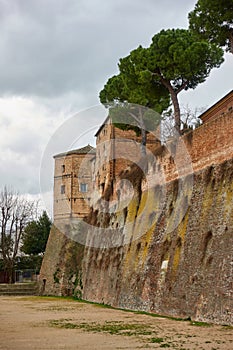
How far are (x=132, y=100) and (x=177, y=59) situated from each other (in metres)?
6.57

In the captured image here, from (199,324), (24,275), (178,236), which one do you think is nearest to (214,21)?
(178,236)

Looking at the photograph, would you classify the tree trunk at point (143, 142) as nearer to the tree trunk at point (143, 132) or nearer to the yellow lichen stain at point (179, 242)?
the tree trunk at point (143, 132)

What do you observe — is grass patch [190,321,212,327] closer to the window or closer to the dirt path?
the dirt path

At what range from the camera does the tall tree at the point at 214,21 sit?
2350 centimetres

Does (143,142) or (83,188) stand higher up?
(143,142)

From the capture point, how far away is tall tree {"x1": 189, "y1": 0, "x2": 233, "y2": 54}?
2350 centimetres

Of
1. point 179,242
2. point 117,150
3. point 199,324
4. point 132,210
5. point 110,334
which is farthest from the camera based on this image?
point 117,150

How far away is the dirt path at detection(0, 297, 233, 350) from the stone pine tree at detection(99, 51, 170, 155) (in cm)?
1483

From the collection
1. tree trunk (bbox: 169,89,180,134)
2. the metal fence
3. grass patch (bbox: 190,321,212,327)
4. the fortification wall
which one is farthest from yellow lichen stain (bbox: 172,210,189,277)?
the metal fence

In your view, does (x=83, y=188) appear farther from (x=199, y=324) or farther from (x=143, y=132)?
(x=199, y=324)

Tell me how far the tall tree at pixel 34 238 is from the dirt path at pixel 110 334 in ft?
114

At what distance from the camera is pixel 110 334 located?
47.9 feet

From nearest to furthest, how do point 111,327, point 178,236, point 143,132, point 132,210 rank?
point 111,327 < point 178,236 < point 132,210 < point 143,132

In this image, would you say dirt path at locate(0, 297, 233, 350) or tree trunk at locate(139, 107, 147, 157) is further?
tree trunk at locate(139, 107, 147, 157)
